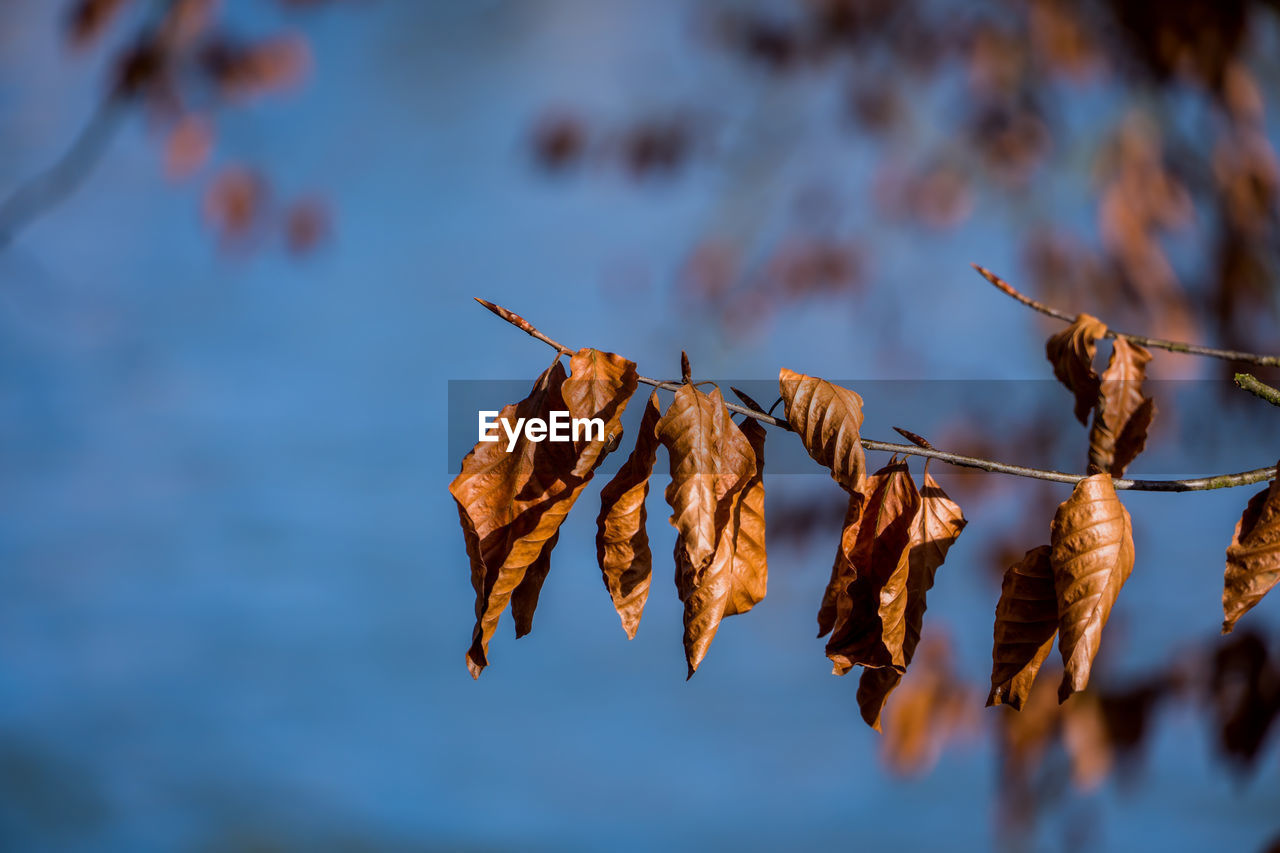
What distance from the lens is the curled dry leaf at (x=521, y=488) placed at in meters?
0.56

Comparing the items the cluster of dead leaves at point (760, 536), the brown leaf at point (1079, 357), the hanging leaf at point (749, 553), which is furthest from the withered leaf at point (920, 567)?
the brown leaf at point (1079, 357)

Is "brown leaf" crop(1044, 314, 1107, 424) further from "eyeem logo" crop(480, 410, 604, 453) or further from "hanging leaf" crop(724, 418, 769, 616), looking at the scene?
"eyeem logo" crop(480, 410, 604, 453)

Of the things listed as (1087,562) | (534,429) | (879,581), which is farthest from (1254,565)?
(534,429)

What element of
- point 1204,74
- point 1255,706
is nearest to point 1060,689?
point 1255,706

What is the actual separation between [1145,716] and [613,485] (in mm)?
1899

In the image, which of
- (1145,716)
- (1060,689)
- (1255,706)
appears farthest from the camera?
(1145,716)

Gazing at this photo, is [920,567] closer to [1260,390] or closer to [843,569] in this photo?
[843,569]

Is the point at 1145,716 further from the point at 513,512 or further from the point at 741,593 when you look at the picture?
the point at 513,512

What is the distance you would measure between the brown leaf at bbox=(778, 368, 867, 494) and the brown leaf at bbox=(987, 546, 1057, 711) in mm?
132

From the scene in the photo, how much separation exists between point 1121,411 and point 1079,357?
0.06 m

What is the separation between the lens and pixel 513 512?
573mm

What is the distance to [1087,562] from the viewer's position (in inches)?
23.2

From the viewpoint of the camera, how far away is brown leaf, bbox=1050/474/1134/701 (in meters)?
0.58

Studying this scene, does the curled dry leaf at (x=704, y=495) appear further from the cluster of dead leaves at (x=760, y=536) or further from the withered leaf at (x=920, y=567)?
the withered leaf at (x=920, y=567)
